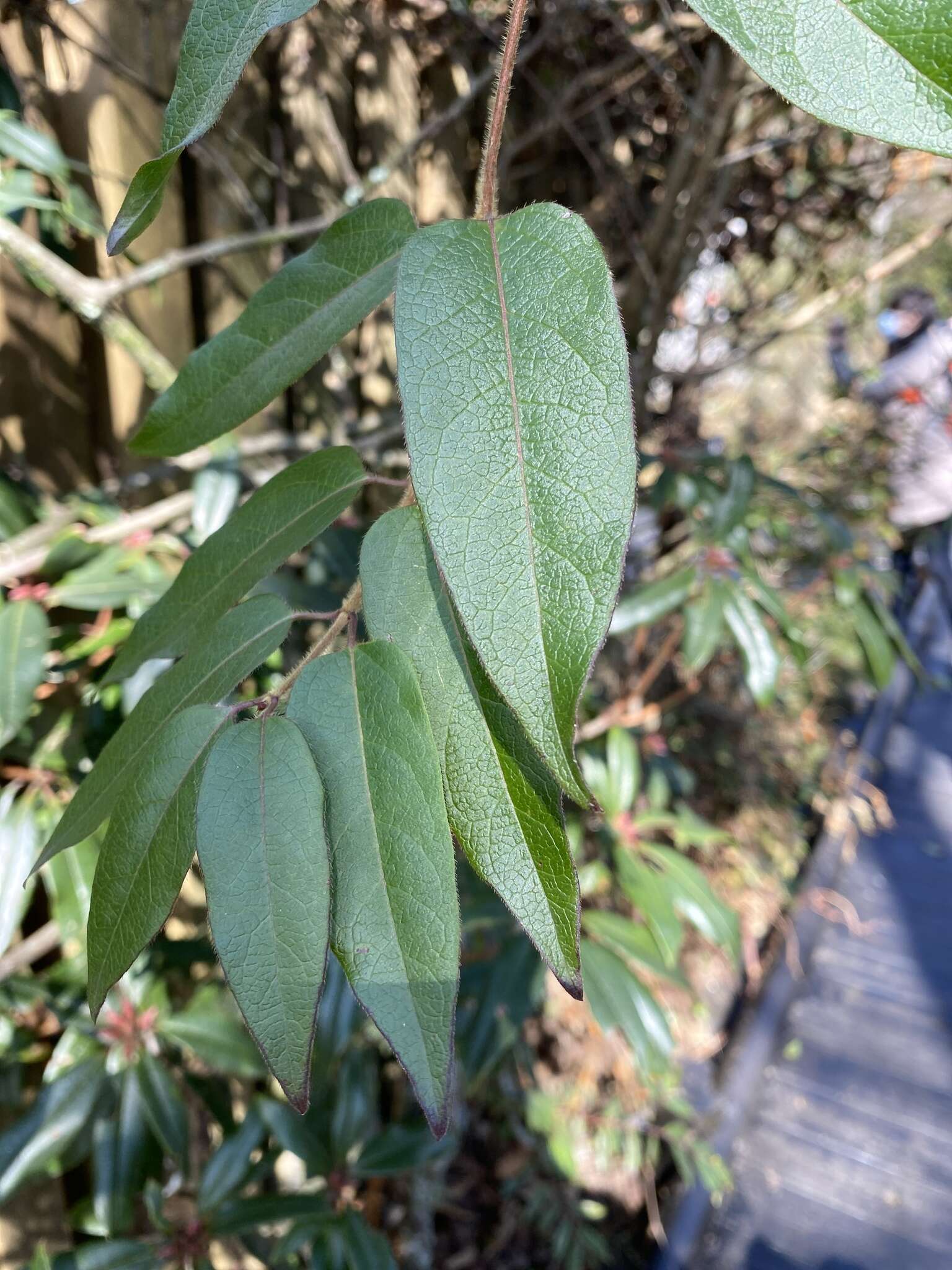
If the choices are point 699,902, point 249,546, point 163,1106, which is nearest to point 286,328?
point 249,546

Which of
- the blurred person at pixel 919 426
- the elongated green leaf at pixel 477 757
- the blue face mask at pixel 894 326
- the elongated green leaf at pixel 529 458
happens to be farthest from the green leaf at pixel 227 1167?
the blue face mask at pixel 894 326

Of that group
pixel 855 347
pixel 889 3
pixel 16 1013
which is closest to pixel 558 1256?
pixel 16 1013

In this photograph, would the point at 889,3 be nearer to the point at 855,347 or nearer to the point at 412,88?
the point at 412,88

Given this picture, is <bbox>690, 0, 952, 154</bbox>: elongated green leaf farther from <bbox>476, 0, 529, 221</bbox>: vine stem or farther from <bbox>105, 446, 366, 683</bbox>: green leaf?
<bbox>105, 446, 366, 683</bbox>: green leaf

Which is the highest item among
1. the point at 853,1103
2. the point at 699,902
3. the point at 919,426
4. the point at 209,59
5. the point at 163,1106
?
the point at 209,59

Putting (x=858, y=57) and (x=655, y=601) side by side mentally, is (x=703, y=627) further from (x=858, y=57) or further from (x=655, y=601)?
(x=858, y=57)

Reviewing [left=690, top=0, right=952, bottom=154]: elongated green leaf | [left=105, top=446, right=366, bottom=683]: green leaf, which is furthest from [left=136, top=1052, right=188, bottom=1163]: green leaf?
[left=690, top=0, right=952, bottom=154]: elongated green leaf
